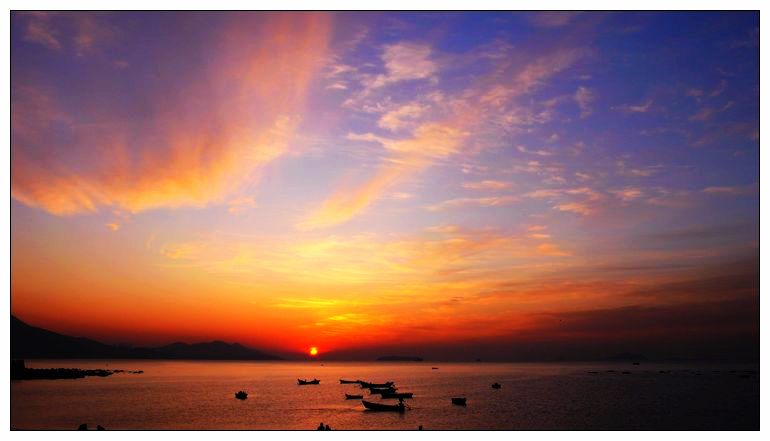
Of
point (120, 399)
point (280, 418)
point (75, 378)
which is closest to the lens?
point (280, 418)

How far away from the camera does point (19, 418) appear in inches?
1906

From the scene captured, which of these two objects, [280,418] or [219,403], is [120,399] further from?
[280,418]

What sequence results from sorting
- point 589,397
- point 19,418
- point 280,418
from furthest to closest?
point 589,397
point 280,418
point 19,418

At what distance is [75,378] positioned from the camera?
373ft
